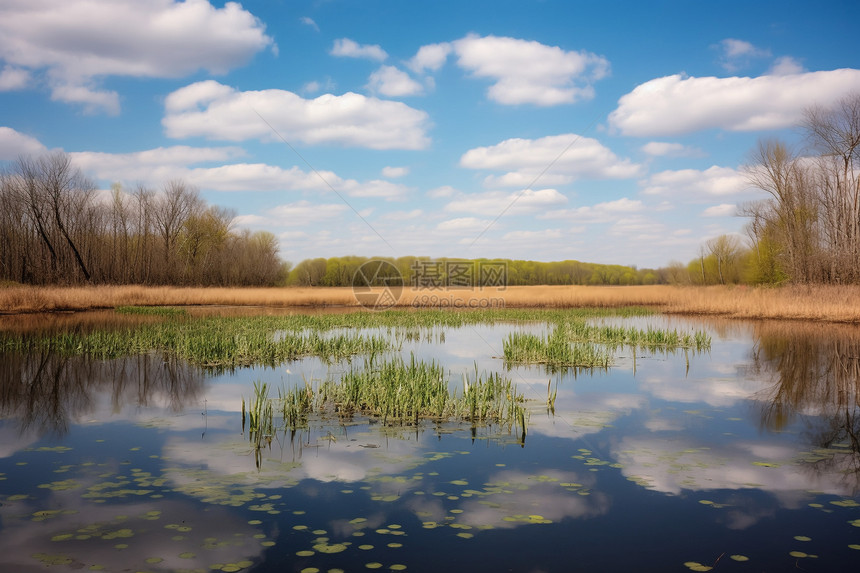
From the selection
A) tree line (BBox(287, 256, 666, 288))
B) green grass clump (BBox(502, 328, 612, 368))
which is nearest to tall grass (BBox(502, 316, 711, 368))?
green grass clump (BBox(502, 328, 612, 368))

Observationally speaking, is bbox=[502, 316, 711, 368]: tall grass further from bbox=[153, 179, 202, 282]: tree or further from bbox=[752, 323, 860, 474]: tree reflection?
bbox=[153, 179, 202, 282]: tree

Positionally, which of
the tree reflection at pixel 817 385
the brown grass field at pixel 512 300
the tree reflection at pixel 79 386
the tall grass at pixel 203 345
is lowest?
the tree reflection at pixel 817 385

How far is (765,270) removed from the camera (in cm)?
4947

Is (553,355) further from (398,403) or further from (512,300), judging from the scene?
(512,300)

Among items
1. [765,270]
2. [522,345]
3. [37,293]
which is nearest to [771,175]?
[765,270]

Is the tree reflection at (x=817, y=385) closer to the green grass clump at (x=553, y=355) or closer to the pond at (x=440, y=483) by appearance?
the pond at (x=440, y=483)

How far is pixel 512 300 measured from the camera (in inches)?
1583

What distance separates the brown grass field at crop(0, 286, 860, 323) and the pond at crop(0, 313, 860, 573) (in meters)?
19.4

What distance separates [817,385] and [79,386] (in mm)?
16036

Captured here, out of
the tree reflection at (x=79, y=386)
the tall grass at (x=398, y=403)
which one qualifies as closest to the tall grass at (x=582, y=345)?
the tall grass at (x=398, y=403)

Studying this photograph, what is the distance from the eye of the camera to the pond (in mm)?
4547

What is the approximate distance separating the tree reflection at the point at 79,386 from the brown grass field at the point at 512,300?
2031cm

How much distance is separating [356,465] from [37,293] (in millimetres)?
34477

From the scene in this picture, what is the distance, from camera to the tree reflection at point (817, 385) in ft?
26.9
